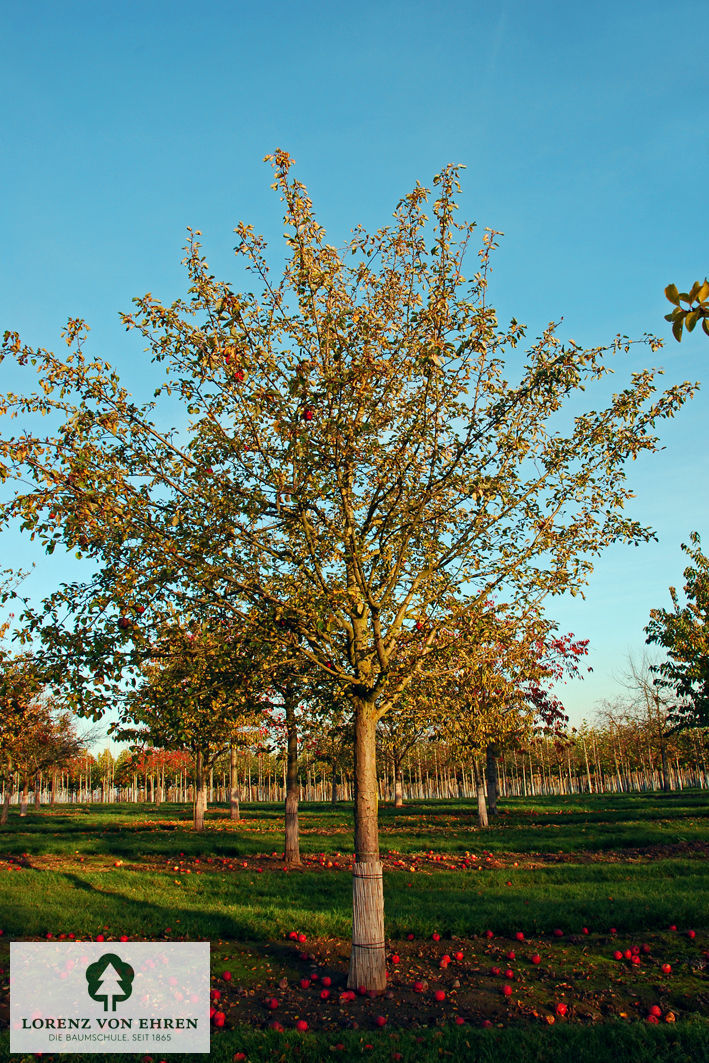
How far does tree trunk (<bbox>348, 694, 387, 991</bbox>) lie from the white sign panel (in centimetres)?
174

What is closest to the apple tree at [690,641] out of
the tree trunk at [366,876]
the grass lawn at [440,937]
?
the grass lawn at [440,937]

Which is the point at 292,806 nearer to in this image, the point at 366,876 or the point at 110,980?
the point at 110,980

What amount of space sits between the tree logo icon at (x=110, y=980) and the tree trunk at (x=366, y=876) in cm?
257

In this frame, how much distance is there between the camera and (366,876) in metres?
7.88

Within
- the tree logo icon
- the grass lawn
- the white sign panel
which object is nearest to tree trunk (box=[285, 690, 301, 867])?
the grass lawn

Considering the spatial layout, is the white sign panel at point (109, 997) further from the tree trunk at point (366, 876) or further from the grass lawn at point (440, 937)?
the tree trunk at point (366, 876)

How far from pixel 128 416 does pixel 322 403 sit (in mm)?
2246

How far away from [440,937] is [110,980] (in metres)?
4.46

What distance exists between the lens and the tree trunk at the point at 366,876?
7.50 metres

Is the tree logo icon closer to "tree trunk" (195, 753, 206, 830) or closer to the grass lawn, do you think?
the grass lawn

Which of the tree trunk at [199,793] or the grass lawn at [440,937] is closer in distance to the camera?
the grass lawn at [440,937]

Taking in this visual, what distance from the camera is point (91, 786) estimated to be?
332 ft

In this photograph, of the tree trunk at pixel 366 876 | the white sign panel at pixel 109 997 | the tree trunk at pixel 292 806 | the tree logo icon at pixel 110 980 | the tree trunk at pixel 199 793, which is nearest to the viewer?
the white sign panel at pixel 109 997

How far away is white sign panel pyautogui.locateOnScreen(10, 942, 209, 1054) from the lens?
6305mm
